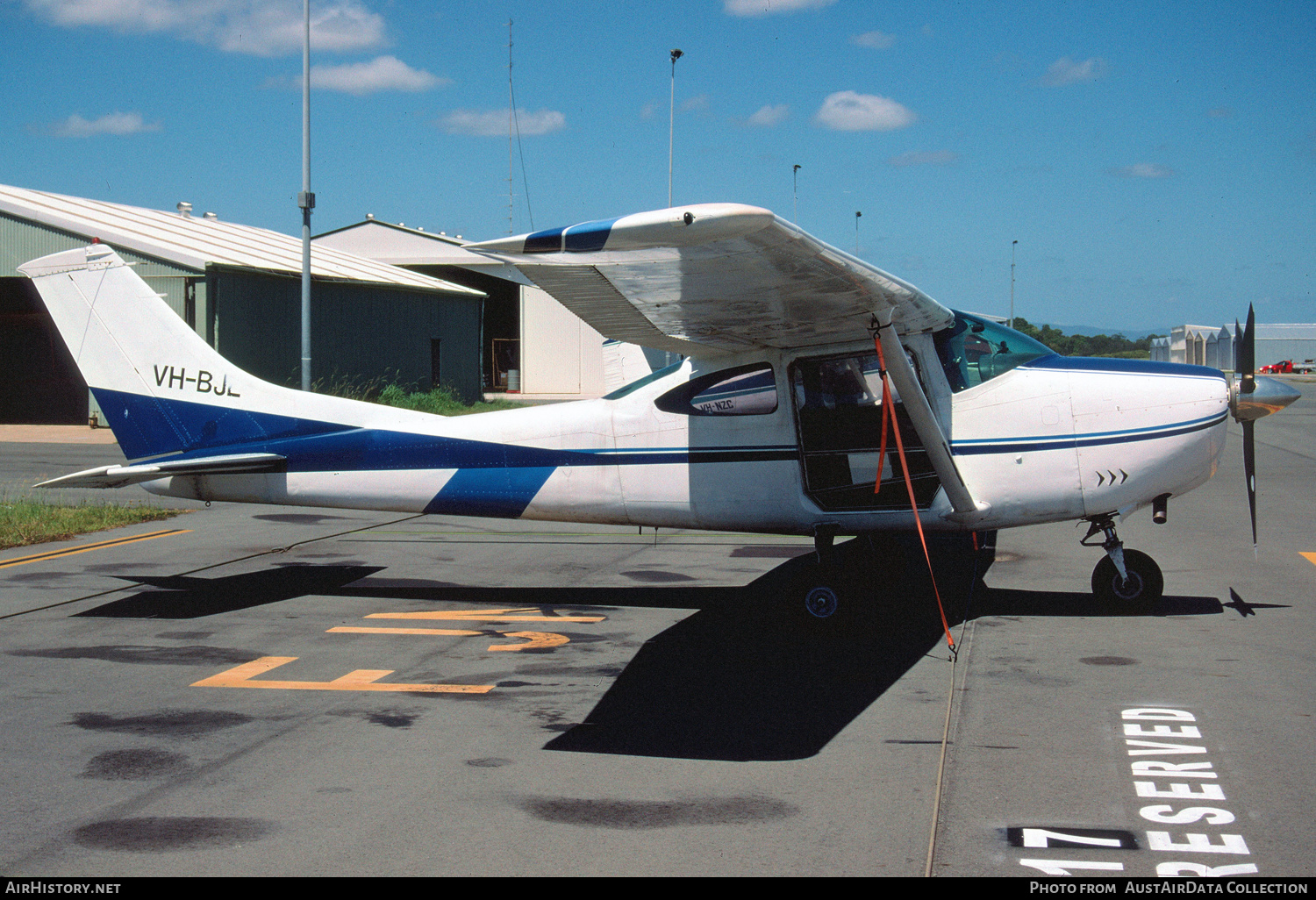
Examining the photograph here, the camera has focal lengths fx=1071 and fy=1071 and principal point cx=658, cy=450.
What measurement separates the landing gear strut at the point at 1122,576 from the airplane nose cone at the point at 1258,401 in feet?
3.83

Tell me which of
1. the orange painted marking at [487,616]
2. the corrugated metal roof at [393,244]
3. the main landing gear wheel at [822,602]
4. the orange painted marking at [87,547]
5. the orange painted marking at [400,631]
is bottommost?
the orange painted marking at [400,631]

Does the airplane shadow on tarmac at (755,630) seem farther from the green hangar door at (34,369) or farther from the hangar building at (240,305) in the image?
the green hangar door at (34,369)

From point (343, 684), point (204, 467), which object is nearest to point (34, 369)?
point (204, 467)

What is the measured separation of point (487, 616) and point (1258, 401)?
5885 mm

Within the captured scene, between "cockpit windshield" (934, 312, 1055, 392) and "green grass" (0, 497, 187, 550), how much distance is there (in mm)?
9956

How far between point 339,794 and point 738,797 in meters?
1.70

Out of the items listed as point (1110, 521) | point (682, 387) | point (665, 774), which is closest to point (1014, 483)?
point (1110, 521)

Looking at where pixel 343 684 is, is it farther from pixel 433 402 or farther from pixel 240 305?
pixel 433 402

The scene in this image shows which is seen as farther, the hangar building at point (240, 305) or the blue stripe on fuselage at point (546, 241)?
the hangar building at point (240, 305)

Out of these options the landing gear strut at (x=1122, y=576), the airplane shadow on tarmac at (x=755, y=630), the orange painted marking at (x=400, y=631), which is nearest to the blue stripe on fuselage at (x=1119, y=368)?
the landing gear strut at (x=1122, y=576)

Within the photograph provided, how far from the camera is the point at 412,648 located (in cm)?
730

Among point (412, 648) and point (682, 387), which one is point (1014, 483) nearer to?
point (682, 387)

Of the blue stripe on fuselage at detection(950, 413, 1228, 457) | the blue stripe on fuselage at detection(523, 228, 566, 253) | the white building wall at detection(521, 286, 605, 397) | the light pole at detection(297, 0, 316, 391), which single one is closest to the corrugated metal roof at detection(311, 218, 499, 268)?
the white building wall at detection(521, 286, 605, 397)

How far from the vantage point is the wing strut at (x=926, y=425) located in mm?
7078
